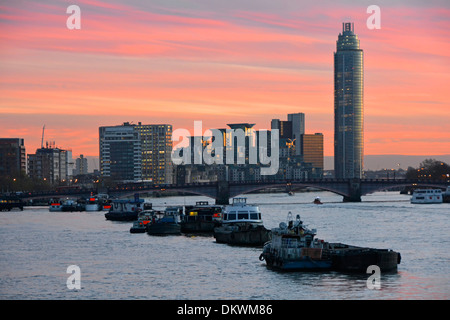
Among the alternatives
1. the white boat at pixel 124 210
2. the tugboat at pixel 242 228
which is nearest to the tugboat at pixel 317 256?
the tugboat at pixel 242 228

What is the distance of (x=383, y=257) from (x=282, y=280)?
8.13 m

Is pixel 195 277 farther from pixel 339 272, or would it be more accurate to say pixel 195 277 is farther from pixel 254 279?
pixel 339 272

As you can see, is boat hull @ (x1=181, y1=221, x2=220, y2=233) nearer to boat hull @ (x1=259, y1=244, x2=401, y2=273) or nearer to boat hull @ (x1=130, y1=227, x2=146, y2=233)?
boat hull @ (x1=130, y1=227, x2=146, y2=233)

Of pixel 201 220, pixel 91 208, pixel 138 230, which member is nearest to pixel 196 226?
pixel 201 220

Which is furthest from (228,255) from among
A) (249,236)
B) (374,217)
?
(374,217)

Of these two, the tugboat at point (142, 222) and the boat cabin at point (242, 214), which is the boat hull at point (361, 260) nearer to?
the boat cabin at point (242, 214)

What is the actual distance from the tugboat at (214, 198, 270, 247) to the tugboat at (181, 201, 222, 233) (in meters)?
14.7

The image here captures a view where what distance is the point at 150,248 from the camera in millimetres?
84875

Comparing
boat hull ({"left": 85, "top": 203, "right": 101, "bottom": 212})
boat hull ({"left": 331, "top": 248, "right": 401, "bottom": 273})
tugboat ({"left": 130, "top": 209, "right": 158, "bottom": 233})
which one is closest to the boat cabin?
tugboat ({"left": 130, "top": 209, "right": 158, "bottom": 233})

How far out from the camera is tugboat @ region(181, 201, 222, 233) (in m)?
112

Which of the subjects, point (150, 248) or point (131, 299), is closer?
point (131, 299)

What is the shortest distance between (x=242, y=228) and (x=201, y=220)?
24.7 m
